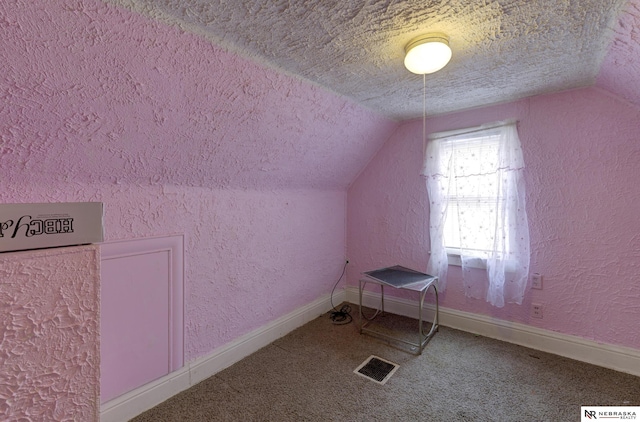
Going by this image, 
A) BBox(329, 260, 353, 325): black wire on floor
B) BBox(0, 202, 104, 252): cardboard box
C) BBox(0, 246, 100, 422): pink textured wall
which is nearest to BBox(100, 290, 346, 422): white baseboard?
BBox(329, 260, 353, 325): black wire on floor

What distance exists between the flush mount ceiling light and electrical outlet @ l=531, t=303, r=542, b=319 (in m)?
1.95

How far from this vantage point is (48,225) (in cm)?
A: 60

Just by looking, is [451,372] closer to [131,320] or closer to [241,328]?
[241,328]

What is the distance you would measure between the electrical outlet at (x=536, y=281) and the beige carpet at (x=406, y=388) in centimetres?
48

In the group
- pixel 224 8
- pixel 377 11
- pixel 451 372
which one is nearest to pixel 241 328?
pixel 451 372

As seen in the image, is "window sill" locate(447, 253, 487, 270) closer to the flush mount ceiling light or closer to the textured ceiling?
the textured ceiling

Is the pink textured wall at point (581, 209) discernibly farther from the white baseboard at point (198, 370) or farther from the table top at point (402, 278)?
the white baseboard at point (198, 370)

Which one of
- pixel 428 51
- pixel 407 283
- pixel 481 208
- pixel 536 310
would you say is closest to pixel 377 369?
pixel 407 283

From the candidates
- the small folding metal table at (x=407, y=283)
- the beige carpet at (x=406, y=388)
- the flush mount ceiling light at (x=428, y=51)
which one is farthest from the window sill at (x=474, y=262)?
the flush mount ceiling light at (x=428, y=51)

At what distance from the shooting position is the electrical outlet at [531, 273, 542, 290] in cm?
215

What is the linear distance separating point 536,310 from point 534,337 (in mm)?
208

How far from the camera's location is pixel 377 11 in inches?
45.5

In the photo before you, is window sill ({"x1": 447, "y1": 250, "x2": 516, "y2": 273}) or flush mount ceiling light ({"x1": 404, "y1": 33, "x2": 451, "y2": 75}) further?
window sill ({"x1": 447, "y1": 250, "x2": 516, "y2": 273})

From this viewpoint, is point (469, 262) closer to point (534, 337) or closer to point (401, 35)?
point (534, 337)
